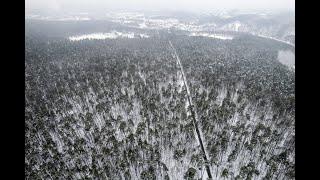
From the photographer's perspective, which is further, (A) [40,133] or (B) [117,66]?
(B) [117,66]

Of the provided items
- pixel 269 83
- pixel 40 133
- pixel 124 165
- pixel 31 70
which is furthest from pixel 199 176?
pixel 31 70

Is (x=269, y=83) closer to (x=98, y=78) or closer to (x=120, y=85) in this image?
(x=120, y=85)

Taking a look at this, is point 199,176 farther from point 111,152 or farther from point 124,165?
point 111,152
